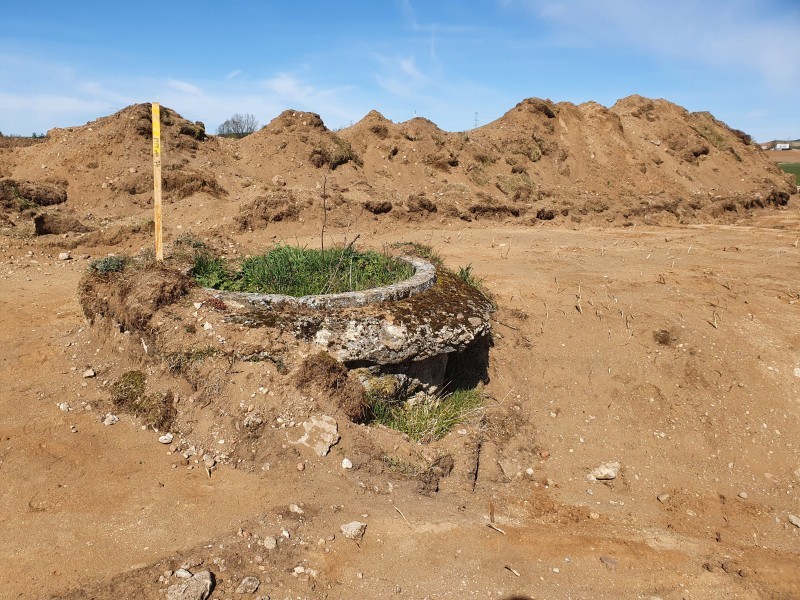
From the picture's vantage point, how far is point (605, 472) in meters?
4.74

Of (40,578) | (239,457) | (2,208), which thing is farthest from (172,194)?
(40,578)

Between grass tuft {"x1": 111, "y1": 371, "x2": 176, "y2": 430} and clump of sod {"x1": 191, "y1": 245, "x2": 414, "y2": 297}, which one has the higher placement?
clump of sod {"x1": 191, "y1": 245, "x2": 414, "y2": 297}

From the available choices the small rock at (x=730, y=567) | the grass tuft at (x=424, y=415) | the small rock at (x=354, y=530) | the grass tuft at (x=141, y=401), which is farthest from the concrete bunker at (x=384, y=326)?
the small rock at (x=730, y=567)

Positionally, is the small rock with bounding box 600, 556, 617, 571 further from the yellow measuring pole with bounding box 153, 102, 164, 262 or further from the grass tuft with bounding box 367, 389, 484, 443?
the yellow measuring pole with bounding box 153, 102, 164, 262

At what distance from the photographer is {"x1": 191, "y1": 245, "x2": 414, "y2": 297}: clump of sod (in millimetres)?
5348

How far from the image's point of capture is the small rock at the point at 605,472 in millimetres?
4723

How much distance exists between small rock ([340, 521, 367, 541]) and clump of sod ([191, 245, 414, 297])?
7.89 ft

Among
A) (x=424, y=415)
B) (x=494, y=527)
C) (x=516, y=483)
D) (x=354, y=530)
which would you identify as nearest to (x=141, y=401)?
(x=354, y=530)

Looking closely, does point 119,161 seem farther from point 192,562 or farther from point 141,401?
point 192,562

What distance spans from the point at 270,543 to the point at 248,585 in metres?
0.32

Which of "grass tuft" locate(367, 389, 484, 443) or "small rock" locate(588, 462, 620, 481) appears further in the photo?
"small rock" locate(588, 462, 620, 481)

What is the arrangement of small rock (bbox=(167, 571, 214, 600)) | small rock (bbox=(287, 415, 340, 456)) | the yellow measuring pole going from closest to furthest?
small rock (bbox=(167, 571, 214, 600)) → small rock (bbox=(287, 415, 340, 456)) → the yellow measuring pole

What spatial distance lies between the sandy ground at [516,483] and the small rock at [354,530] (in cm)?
5

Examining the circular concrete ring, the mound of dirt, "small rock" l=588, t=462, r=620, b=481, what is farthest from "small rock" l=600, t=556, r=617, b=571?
the mound of dirt
